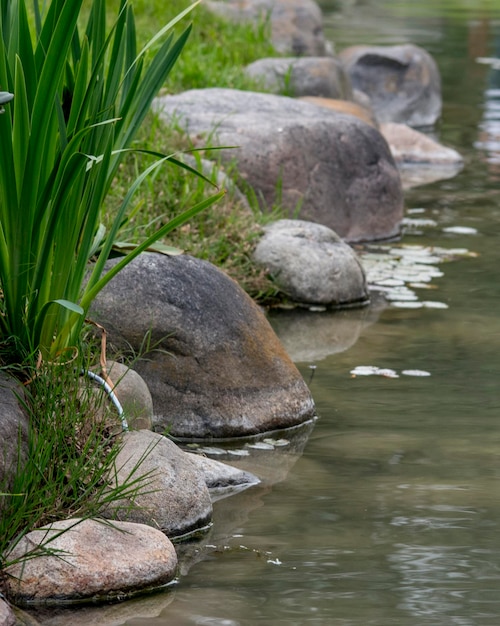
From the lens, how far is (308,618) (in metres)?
3.82

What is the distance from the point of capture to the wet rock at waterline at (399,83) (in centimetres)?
1512

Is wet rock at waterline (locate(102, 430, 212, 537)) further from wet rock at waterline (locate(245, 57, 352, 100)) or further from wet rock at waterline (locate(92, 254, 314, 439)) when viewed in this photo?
wet rock at waterline (locate(245, 57, 352, 100))

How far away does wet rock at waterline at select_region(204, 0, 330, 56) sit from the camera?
16.0 meters

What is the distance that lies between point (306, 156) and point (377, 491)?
4597 millimetres

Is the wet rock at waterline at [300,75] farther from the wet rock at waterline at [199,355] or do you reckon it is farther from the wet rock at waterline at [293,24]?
the wet rock at waterline at [199,355]

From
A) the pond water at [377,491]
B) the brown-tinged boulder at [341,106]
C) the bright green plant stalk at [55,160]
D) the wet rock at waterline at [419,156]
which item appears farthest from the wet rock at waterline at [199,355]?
the wet rock at waterline at [419,156]

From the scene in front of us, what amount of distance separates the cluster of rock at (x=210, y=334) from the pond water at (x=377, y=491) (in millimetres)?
126

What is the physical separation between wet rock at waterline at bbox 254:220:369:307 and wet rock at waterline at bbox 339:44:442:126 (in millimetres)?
7517

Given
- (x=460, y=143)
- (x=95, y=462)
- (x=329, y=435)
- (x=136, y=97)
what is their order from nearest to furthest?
1. (x=95, y=462)
2. (x=136, y=97)
3. (x=329, y=435)
4. (x=460, y=143)

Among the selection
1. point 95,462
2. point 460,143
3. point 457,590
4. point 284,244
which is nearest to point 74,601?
point 95,462

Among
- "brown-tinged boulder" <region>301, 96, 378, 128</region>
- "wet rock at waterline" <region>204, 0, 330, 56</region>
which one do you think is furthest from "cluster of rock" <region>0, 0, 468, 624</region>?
"wet rock at waterline" <region>204, 0, 330, 56</region>

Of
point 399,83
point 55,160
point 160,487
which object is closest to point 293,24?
point 399,83

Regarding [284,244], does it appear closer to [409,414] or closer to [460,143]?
[409,414]

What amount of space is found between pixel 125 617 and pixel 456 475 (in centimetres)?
167
